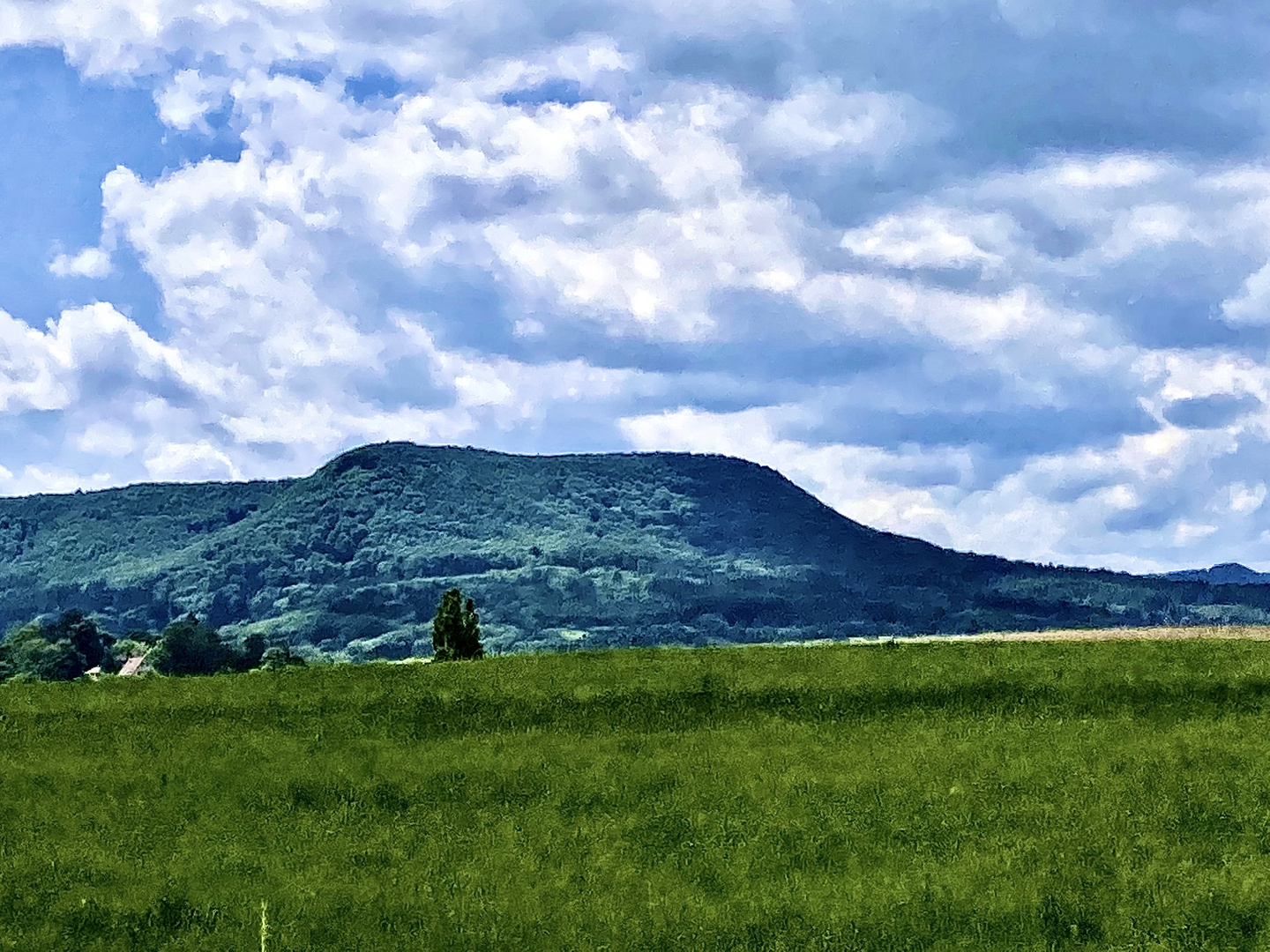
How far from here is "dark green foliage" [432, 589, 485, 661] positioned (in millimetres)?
63625

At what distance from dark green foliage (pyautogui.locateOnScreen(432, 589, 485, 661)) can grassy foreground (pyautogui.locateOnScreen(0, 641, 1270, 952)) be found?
2022 cm

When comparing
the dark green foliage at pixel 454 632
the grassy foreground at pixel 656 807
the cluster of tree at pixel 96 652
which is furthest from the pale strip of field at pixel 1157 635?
the cluster of tree at pixel 96 652

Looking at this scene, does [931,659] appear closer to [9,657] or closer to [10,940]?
[10,940]

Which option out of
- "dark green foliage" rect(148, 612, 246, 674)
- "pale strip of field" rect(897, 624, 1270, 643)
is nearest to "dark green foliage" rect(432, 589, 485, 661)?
"pale strip of field" rect(897, 624, 1270, 643)

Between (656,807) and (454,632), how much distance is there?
37.2 metres

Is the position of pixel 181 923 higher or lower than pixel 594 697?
lower

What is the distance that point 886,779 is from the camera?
2931cm

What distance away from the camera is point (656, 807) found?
27984 mm

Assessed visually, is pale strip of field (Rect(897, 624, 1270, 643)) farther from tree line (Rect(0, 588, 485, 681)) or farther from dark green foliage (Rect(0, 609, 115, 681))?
dark green foliage (Rect(0, 609, 115, 681))

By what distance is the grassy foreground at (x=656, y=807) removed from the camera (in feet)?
72.3

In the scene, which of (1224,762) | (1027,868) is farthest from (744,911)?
(1224,762)

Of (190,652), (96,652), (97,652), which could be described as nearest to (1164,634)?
(190,652)

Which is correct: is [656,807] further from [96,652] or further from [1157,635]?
[96,652]

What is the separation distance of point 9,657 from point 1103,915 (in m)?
144
